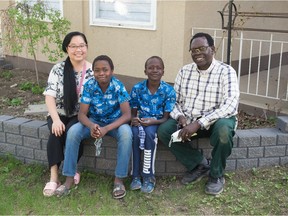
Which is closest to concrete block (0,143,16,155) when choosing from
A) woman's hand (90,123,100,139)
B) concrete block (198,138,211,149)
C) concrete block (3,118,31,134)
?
concrete block (3,118,31,134)

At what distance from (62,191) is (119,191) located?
1.68ft

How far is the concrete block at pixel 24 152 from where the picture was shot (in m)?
4.09

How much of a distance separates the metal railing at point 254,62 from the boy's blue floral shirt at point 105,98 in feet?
7.13

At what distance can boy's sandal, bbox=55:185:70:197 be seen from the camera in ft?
11.2

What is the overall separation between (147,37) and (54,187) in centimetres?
334

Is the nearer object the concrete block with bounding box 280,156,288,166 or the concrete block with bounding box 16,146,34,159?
the concrete block with bounding box 280,156,288,166

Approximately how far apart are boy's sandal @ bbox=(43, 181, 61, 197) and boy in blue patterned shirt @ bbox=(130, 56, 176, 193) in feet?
2.31

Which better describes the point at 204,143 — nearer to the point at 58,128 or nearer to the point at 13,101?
the point at 58,128

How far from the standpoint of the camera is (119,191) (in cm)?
338

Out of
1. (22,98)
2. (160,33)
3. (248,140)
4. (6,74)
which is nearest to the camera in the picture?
(248,140)

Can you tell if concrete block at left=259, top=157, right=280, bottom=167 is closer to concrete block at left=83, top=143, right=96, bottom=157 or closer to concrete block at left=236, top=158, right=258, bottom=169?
concrete block at left=236, top=158, right=258, bottom=169

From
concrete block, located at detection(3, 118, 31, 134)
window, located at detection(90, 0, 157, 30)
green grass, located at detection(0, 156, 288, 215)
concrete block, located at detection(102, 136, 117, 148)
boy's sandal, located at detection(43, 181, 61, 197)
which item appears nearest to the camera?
green grass, located at detection(0, 156, 288, 215)

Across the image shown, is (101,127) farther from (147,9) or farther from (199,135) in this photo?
(147,9)

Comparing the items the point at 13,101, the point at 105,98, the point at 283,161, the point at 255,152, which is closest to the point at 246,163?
the point at 255,152
